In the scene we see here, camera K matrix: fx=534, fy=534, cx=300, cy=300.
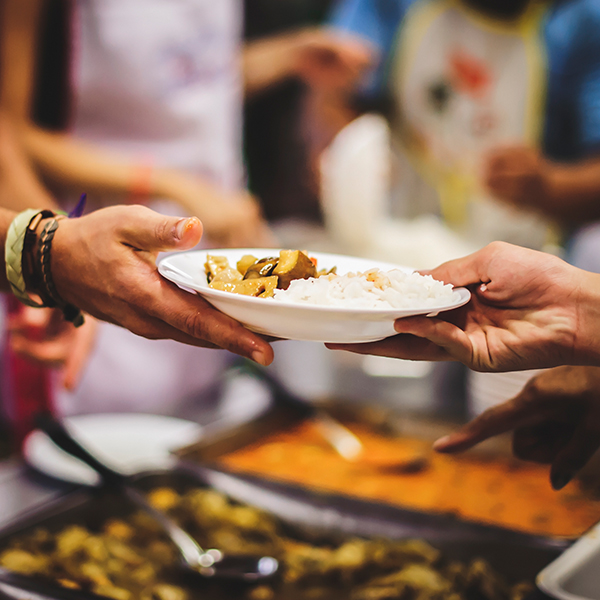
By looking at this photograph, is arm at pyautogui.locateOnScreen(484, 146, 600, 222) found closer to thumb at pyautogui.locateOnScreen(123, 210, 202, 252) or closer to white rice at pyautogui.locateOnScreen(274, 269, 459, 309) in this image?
white rice at pyautogui.locateOnScreen(274, 269, 459, 309)

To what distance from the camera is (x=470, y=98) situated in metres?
2.85

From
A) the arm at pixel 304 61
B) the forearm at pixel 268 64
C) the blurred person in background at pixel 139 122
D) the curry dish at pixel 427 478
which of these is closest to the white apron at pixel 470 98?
the arm at pixel 304 61

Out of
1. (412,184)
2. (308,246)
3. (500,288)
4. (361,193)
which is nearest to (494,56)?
(412,184)

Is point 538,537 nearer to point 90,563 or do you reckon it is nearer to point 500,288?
point 500,288

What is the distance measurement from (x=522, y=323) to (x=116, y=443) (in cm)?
93

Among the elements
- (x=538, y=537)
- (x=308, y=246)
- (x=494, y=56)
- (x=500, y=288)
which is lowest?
(x=538, y=537)

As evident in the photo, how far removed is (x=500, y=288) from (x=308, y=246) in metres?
1.51

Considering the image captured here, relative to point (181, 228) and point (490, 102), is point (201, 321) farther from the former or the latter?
point (490, 102)

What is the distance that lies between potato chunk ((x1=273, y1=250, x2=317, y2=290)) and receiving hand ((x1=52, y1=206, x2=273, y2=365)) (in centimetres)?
9

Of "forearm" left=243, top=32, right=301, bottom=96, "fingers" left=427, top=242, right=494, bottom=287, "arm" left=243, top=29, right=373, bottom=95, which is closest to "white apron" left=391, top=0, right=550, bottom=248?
"arm" left=243, top=29, right=373, bottom=95

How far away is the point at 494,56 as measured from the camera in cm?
281

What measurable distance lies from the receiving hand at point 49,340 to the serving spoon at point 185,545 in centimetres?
21

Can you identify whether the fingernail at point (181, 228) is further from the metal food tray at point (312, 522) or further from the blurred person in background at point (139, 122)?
the blurred person in background at point (139, 122)

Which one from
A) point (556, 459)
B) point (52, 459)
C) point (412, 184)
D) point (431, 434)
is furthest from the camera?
point (412, 184)
